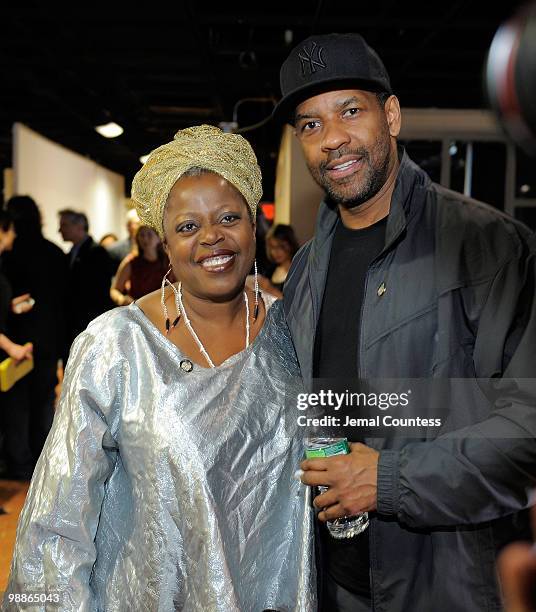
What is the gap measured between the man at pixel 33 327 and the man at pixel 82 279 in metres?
0.18

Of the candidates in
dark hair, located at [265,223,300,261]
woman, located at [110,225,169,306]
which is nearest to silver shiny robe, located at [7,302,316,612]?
woman, located at [110,225,169,306]

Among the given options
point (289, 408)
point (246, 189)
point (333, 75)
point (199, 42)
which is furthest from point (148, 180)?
point (199, 42)

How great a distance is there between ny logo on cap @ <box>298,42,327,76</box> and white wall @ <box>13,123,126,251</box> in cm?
391

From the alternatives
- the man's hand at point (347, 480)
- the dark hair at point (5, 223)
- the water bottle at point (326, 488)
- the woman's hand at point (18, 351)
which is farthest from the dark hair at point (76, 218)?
the man's hand at point (347, 480)

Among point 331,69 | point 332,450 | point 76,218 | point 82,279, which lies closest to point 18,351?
point 82,279

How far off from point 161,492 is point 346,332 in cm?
51

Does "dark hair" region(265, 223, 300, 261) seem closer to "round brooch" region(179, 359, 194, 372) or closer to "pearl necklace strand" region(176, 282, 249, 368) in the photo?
"pearl necklace strand" region(176, 282, 249, 368)

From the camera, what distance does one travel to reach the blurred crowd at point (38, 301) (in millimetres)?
4887

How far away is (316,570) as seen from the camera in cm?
162

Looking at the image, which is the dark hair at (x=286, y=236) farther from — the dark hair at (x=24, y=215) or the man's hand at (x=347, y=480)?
the man's hand at (x=347, y=480)

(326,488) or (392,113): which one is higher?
(392,113)

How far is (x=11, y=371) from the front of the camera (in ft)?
15.2

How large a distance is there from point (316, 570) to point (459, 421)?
1.51 ft
